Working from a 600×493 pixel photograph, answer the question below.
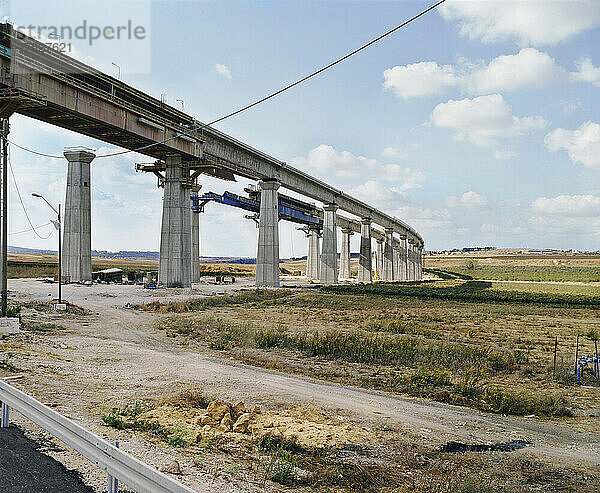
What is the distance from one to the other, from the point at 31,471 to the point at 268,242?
53.2m

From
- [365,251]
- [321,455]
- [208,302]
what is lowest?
[208,302]

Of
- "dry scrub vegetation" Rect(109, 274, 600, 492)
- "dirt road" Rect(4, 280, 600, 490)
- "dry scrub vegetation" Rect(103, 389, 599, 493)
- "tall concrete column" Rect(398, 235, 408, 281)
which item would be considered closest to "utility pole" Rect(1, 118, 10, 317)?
"dirt road" Rect(4, 280, 600, 490)

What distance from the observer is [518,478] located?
7273 millimetres

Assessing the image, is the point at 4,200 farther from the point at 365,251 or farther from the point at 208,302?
the point at 365,251

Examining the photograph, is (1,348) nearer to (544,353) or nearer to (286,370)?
(286,370)

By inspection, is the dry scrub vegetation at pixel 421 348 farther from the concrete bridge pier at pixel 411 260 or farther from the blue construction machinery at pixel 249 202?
the concrete bridge pier at pixel 411 260

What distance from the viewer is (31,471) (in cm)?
616

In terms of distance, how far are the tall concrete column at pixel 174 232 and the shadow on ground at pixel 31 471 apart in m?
43.3

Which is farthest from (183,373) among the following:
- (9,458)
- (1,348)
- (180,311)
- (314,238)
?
(314,238)

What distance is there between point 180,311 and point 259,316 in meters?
6.14

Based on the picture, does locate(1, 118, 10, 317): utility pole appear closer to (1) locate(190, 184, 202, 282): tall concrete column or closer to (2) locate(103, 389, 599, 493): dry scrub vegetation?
(2) locate(103, 389, 599, 493): dry scrub vegetation

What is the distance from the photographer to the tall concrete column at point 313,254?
344 ft

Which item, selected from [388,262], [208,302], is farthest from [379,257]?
[208,302]

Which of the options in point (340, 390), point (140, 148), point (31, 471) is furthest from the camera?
point (140, 148)
